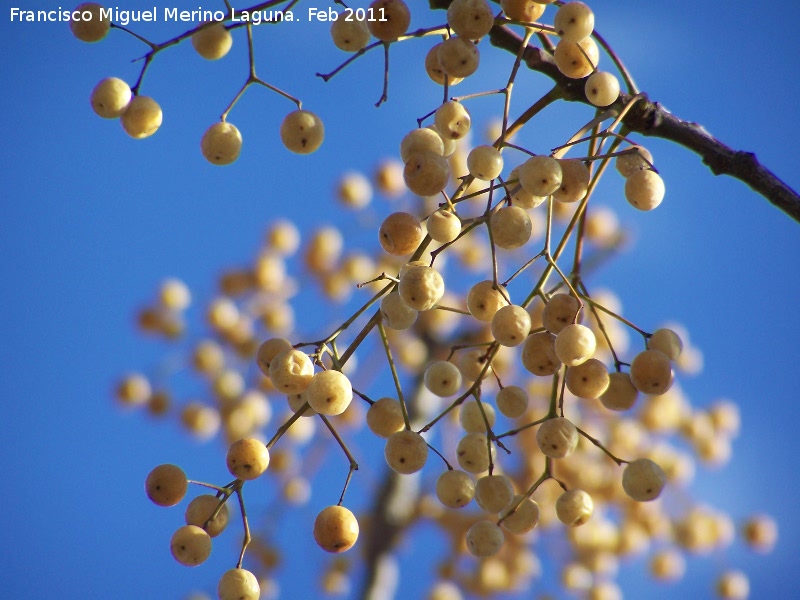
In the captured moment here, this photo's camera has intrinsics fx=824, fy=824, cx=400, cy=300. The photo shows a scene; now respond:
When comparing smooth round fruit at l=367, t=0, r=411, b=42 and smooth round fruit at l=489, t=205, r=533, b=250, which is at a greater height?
smooth round fruit at l=367, t=0, r=411, b=42

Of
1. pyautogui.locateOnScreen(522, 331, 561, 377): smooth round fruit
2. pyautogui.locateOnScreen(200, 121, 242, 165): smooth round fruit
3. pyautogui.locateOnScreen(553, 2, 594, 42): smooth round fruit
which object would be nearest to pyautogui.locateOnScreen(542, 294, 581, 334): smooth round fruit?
pyautogui.locateOnScreen(522, 331, 561, 377): smooth round fruit

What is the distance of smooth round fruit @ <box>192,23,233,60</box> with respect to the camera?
2.59 feet

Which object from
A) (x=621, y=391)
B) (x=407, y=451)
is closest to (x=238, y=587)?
(x=407, y=451)

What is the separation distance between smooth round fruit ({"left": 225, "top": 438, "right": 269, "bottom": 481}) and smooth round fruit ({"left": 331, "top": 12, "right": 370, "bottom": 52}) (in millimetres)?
365

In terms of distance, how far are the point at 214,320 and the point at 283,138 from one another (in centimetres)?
140

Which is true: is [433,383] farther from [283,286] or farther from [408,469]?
[283,286]

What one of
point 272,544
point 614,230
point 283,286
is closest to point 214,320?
point 283,286

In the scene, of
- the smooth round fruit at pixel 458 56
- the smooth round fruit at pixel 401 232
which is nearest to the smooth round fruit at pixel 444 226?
the smooth round fruit at pixel 401 232

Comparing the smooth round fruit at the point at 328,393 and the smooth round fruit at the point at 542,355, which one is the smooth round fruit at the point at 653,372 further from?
the smooth round fruit at the point at 328,393

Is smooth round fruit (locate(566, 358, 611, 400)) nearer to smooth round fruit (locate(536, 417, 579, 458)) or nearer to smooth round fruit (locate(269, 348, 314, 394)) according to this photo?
smooth round fruit (locate(536, 417, 579, 458))

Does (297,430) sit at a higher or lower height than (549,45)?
higher

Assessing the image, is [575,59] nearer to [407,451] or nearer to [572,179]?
[572,179]

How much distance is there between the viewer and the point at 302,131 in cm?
78

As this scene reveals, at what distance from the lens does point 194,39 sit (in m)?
0.79
